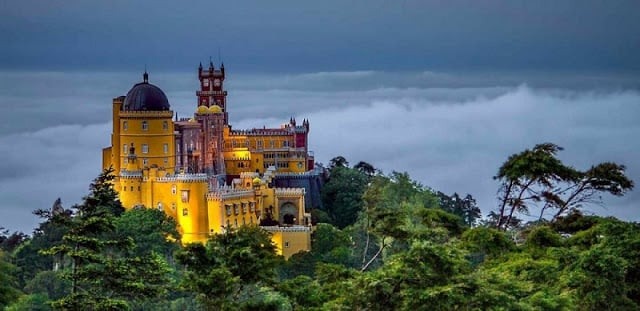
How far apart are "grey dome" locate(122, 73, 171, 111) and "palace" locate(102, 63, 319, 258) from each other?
0.13ft

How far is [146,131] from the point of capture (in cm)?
6034

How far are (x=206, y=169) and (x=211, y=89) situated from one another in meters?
8.62

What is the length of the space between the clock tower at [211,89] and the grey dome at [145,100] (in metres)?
9.55

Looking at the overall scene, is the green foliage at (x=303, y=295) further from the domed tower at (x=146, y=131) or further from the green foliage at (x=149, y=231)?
the domed tower at (x=146, y=131)

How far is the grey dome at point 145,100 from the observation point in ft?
198

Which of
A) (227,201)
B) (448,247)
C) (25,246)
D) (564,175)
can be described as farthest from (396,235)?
(227,201)

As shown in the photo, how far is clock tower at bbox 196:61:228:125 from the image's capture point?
235 ft

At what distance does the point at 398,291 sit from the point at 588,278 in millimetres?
4171

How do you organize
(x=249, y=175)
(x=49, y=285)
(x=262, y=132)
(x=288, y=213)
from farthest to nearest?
(x=262, y=132), (x=249, y=175), (x=288, y=213), (x=49, y=285)

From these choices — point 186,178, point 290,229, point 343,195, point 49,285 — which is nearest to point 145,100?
point 186,178

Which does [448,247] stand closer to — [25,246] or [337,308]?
[337,308]

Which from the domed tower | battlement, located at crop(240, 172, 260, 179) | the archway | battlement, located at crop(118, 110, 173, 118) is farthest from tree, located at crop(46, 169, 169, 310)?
battlement, located at crop(240, 172, 260, 179)

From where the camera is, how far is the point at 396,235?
27953 millimetres

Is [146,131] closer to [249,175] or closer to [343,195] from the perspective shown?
[249,175]
